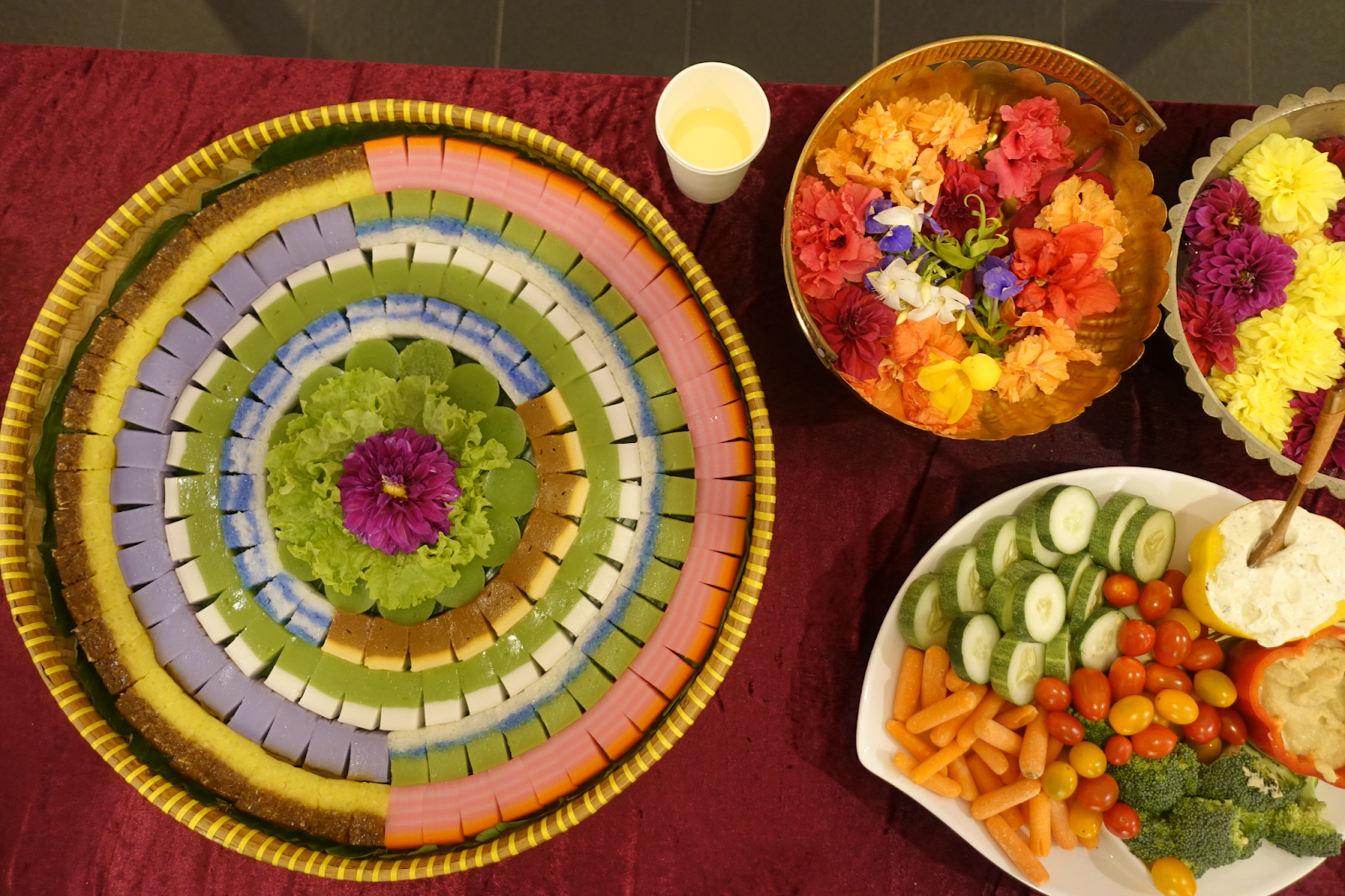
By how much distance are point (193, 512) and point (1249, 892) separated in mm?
2472

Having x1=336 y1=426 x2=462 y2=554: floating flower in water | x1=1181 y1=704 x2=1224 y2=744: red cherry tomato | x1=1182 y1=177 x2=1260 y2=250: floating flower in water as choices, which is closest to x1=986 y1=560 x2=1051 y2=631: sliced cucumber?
x1=1181 y1=704 x2=1224 y2=744: red cherry tomato

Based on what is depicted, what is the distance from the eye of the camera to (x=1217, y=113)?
2066mm

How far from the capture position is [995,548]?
5.98ft

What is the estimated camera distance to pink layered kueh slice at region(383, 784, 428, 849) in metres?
1.73

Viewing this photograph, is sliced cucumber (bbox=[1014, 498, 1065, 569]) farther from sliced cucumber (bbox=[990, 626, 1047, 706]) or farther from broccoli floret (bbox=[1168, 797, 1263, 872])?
broccoli floret (bbox=[1168, 797, 1263, 872])

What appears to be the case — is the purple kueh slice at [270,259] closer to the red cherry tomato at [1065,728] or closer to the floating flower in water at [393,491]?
the floating flower in water at [393,491]

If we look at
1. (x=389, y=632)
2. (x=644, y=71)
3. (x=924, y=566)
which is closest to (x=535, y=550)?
(x=389, y=632)

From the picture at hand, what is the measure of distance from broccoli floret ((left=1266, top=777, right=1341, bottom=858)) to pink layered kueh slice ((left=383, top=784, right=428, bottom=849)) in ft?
5.96

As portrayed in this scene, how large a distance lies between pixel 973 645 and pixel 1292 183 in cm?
125

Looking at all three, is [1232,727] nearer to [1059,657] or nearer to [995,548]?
[1059,657]

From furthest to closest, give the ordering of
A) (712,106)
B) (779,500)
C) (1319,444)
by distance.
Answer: (779,500) → (712,106) → (1319,444)

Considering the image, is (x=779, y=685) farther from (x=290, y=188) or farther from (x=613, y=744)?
(x=290, y=188)

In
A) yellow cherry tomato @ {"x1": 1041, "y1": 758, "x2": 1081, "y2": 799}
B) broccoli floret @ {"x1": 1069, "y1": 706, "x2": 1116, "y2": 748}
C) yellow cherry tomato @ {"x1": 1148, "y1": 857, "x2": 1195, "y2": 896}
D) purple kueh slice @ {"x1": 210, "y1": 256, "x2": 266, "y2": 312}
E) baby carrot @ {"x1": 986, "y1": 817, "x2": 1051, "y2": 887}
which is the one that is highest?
purple kueh slice @ {"x1": 210, "y1": 256, "x2": 266, "y2": 312}

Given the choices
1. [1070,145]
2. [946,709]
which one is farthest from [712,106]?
[946,709]
